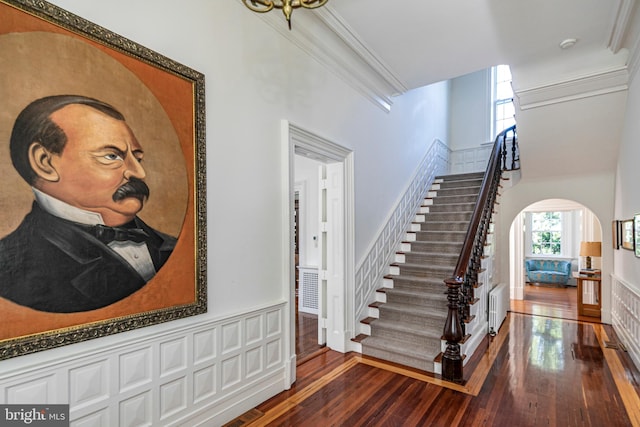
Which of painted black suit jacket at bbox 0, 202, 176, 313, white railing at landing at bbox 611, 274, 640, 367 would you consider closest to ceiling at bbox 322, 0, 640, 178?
white railing at landing at bbox 611, 274, 640, 367

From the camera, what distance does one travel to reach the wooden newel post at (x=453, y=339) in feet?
9.81

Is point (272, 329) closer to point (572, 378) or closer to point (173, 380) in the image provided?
point (173, 380)

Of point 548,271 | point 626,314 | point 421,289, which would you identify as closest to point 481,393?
point 421,289

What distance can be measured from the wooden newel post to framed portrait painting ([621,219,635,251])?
87.2 inches

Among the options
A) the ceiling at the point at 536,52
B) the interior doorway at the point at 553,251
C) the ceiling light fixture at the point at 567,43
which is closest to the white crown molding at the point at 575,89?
the ceiling at the point at 536,52

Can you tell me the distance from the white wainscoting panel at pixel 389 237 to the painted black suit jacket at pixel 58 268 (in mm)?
2737

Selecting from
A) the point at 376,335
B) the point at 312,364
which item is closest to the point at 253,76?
the point at 312,364

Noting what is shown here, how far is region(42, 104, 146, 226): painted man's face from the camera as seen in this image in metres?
1.55

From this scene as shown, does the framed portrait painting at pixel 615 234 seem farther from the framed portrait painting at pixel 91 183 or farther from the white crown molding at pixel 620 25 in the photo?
the framed portrait painting at pixel 91 183

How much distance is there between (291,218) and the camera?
2.88m

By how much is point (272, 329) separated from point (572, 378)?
2937mm

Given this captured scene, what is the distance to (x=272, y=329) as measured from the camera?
2.70 m

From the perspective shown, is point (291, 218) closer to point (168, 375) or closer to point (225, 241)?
point (225, 241)

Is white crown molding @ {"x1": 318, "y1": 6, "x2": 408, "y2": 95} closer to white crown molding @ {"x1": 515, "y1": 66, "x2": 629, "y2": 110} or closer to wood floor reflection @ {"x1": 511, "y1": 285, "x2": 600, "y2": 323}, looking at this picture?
white crown molding @ {"x1": 515, "y1": 66, "x2": 629, "y2": 110}
